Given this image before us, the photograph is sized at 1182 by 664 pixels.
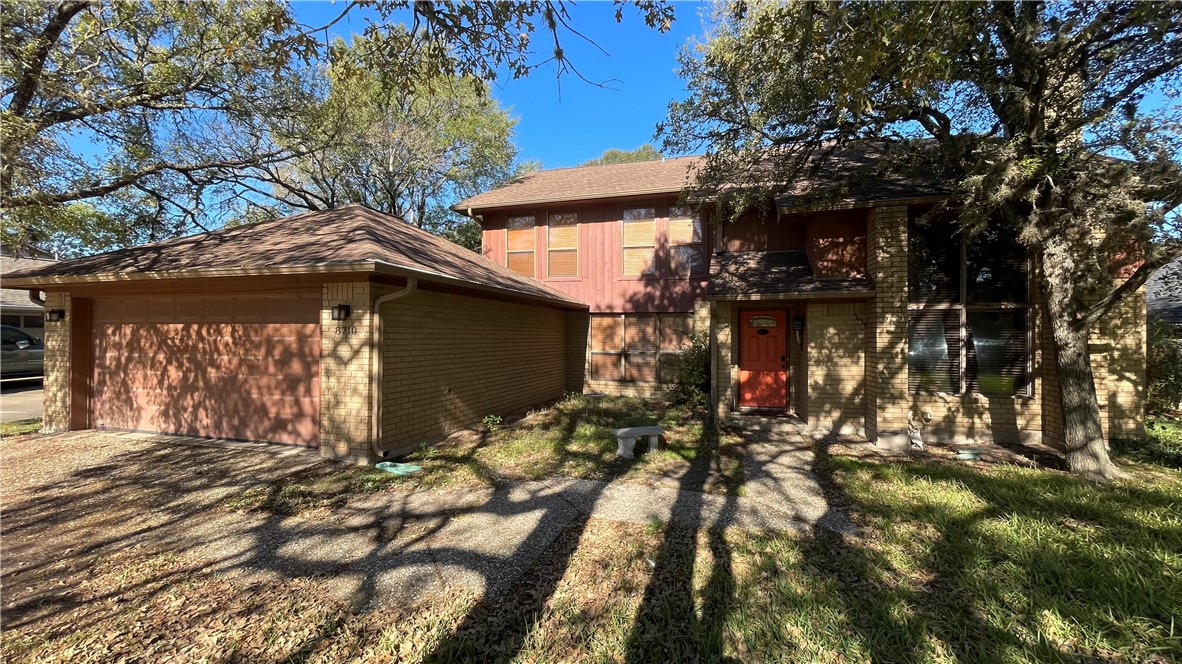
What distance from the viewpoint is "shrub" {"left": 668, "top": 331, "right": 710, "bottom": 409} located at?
9930mm

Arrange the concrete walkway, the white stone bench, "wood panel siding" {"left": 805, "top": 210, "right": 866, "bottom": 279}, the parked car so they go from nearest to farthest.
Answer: the concrete walkway → the white stone bench → "wood panel siding" {"left": 805, "top": 210, "right": 866, "bottom": 279} → the parked car

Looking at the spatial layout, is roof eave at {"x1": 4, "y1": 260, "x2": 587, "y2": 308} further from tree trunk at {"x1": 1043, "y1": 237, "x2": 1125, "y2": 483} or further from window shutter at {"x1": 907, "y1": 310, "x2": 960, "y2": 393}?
tree trunk at {"x1": 1043, "y1": 237, "x2": 1125, "y2": 483}

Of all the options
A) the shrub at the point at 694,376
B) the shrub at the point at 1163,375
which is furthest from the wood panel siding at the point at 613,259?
the shrub at the point at 1163,375

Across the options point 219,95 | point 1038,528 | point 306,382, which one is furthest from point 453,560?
point 219,95

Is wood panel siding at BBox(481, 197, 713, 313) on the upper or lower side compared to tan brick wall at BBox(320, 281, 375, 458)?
upper

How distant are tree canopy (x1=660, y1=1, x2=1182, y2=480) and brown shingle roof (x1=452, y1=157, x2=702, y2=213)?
5447 mm

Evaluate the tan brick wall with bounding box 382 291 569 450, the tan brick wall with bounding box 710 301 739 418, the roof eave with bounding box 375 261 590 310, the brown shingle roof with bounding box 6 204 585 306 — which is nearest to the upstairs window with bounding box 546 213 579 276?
the tan brick wall with bounding box 382 291 569 450

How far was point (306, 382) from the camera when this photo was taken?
6.17 metres

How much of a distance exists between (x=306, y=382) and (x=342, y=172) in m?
15.9

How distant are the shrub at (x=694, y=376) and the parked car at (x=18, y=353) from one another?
1952 centimetres

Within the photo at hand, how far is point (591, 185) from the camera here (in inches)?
505

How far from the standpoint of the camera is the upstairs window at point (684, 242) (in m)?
11.4

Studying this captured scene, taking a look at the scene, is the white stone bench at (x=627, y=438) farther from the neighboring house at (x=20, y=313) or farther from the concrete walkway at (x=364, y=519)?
the neighboring house at (x=20, y=313)

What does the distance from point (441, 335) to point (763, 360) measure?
257 inches
